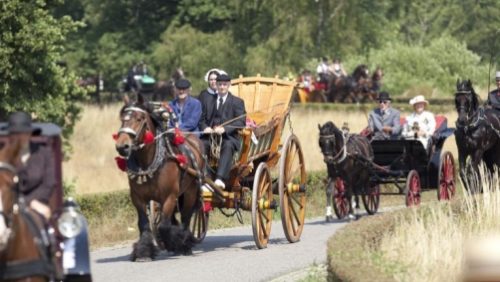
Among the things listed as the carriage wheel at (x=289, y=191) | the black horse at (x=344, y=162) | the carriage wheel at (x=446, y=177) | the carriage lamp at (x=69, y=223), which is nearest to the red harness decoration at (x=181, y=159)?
the carriage wheel at (x=289, y=191)

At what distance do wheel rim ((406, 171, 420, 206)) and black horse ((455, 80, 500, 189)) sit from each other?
74cm

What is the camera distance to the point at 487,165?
77.8ft

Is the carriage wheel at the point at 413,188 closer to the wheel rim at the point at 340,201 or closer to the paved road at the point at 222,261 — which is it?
the wheel rim at the point at 340,201

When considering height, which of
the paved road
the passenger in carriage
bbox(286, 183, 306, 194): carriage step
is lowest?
the paved road

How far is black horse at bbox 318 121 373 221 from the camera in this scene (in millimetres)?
22281

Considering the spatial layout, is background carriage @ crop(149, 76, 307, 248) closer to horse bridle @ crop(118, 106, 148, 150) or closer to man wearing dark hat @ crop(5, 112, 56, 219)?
horse bridle @ crop(118, 106, 148, 150)

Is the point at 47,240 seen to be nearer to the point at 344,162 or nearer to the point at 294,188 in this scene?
the point at 294,188

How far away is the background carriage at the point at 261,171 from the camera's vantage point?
17.3m

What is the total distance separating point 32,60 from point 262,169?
11.7m

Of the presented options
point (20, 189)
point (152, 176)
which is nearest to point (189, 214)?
point (152, 176)

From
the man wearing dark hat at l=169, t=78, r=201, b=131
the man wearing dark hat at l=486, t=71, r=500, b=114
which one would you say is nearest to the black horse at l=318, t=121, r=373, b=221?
the man wearing dark hat at l=486, t=71, r=500, b=114

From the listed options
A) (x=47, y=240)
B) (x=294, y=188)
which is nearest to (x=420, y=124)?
(x=294, y=188)

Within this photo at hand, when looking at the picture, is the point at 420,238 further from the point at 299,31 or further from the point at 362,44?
the point at 362,44

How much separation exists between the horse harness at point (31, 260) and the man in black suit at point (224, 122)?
795cm
